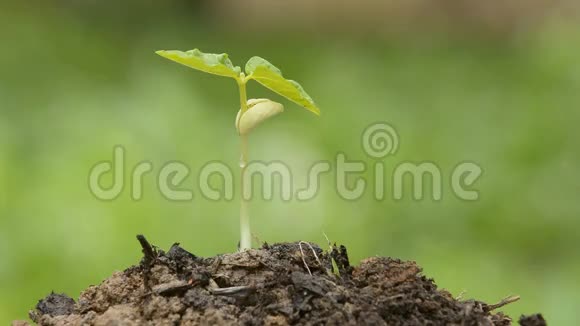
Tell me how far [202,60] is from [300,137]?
186cm

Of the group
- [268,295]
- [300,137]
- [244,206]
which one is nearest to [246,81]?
[244,206]

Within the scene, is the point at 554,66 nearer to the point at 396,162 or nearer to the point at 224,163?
the point at 396,162

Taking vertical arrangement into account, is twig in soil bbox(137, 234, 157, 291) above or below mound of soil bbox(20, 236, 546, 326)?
above

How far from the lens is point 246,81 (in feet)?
3.48

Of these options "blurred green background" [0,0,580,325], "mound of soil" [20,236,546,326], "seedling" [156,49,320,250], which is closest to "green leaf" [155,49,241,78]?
"seedling" [156,49,320,250]

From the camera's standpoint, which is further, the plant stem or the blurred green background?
the blurred green background

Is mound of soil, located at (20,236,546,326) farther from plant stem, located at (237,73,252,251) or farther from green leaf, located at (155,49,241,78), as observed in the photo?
green leaf, located at (155,49,241,78)

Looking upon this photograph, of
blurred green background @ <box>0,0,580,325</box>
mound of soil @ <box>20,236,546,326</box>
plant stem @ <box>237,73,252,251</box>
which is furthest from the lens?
blurred green background @ <box>0,0,580,325</box>

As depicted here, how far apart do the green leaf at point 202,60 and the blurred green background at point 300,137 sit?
1.21 m

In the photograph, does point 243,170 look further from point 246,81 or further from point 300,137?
point 300,137

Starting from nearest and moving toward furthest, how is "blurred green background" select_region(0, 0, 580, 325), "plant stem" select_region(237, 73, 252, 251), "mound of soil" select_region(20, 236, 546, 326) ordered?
1. "mound of soil" select_region(20, 236, 546, 326)
2. "plant stem" select_region(237, 73, 252, 251)
3. "blurred green background" select_region(0, 0, 580, 325)

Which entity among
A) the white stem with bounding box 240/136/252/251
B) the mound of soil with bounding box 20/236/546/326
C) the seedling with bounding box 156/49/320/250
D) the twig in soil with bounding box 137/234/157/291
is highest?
the seedling with bounding box 156/49/320/250

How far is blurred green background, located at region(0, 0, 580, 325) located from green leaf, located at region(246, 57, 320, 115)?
3.98ft

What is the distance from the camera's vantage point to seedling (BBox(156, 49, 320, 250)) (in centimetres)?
102
